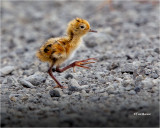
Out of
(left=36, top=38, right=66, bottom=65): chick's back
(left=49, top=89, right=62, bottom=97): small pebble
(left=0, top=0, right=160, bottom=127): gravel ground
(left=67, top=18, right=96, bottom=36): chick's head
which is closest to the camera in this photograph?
(left=0, top=0, right=160, bottom=127): gravel ground

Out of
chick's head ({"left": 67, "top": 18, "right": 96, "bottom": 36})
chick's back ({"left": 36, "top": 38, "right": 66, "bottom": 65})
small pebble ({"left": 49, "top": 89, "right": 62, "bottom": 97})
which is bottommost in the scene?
small pebble ({"left": 49, "top": 89, "right": 62, "bottom": 97})

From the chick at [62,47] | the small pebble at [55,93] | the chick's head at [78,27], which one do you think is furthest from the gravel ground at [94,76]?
the chick's head at [78,27]

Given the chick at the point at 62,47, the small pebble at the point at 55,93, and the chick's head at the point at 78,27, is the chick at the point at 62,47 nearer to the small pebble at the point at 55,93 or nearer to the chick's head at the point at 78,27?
the chick's head at the point at 78,27

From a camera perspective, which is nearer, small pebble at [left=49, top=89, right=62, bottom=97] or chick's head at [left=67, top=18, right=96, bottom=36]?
small pebble at [left=49, top=89, right=62, bottom=97]

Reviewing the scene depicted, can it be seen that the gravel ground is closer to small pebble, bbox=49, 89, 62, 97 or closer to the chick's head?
small pebble, bbox=49, 89, 62, 97

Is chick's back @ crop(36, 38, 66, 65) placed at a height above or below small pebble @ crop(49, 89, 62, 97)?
above

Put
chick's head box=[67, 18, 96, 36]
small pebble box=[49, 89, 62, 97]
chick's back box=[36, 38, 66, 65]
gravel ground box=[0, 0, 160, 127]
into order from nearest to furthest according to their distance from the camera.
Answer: gravel ground box=[0, 0, 160, 127] → small pebble box=[49, 89, 62, 97] → chick's back box=[36, 38, 66, 65] → chick's head box=[67, 18, 96, 36]

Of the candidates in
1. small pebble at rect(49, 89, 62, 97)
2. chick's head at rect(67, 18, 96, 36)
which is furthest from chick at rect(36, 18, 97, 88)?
small pebble at rect(49, 89, 62, 97)
